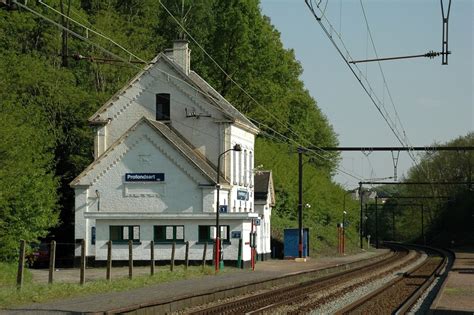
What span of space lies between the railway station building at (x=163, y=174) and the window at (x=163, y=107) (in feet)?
0.20

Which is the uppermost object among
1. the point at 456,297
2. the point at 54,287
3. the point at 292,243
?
the point at 292,243

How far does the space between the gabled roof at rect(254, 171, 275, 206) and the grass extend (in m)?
24.9

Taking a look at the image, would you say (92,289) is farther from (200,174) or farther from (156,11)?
(156,11)

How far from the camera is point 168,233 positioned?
4862 cm

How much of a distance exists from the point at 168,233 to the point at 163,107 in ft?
30.7

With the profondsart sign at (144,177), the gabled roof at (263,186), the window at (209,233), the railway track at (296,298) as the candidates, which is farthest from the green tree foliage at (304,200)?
the railway track at (296,298)

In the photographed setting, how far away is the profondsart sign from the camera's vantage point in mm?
50031

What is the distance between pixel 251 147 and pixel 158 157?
39.5ft

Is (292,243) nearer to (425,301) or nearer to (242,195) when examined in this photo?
(242,195)

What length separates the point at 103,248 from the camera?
160 ft

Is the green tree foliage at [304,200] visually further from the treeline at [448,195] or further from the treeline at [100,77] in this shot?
the treeline at [448,195]

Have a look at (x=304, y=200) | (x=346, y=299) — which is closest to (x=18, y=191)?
(x=346, y=299)

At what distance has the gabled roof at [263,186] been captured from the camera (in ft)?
198

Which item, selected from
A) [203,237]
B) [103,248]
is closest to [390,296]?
[203,237]
